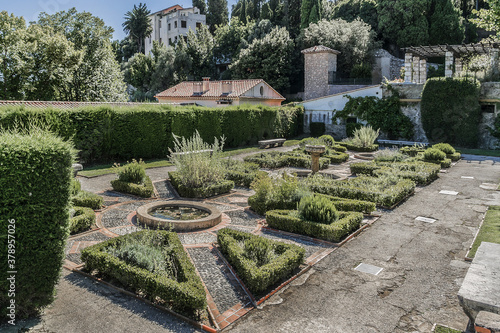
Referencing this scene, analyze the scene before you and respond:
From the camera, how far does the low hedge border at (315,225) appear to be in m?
7.48

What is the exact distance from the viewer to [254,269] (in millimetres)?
5508

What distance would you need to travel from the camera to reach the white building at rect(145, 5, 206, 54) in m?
60.8

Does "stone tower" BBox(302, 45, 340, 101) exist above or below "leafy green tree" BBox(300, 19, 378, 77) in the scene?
below

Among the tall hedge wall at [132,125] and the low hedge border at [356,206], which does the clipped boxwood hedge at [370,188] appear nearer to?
the low hedge border at [356,206]

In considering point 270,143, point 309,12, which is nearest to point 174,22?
point 309,12

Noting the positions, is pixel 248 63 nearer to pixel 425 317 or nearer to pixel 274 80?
pixel 274 80

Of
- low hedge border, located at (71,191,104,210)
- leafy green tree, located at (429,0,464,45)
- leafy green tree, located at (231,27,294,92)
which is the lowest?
low hedge border, located at (71,191,104,210)

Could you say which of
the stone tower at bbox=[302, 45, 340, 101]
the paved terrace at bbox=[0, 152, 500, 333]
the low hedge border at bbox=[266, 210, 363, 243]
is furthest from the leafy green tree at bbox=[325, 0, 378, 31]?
the low hedge border at bbox=[266, 210, 363, 243]

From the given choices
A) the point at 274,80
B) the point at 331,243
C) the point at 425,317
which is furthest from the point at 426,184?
the point at 274,80

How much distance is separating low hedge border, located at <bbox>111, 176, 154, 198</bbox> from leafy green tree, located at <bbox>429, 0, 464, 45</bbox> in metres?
35.2

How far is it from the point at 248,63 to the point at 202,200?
104 ft

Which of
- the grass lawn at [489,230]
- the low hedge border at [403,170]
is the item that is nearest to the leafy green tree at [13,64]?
the low hedge border at [403,170]

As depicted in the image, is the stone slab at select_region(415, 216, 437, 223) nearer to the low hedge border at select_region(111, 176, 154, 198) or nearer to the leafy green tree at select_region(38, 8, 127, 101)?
the low hedge border at select_region(111, 176, 154, 198)

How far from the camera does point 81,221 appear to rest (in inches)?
295
